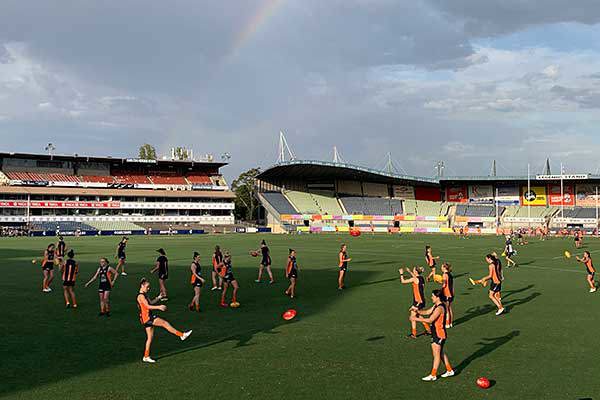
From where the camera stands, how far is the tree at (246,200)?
131 m

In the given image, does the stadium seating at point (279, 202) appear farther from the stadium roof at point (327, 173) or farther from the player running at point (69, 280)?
the player running at point (69, 280)

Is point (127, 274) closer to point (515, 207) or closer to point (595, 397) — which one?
point (595, 397)

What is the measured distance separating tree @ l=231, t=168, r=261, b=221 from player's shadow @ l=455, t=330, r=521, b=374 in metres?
116

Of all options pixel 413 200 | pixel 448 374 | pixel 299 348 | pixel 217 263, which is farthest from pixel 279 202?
pixel 448 374

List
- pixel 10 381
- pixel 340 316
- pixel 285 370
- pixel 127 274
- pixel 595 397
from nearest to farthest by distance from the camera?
pixel 595 397, pixel 10 381, pixel 285 370, pixel 340 316, pixel 127 274

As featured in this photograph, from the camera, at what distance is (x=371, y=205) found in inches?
4158

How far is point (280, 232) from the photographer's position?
312ft

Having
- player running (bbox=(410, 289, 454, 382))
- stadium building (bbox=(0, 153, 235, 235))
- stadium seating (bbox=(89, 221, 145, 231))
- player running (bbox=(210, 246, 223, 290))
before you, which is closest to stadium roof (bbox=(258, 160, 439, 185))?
stadium building (bbox=(0, 153, 235, 235))

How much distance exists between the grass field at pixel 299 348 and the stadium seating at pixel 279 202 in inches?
3043

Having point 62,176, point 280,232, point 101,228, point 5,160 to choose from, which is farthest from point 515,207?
point 5,160

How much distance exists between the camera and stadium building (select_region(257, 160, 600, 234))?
9625 centimetres

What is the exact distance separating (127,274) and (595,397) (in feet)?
73.8

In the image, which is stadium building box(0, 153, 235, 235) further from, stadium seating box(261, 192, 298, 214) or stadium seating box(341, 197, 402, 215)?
stadium seating box(341, 197, 402, 215)

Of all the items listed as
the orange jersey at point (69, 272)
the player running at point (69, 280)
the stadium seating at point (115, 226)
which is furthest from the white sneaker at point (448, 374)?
the stadium seating at point (115, 226)
